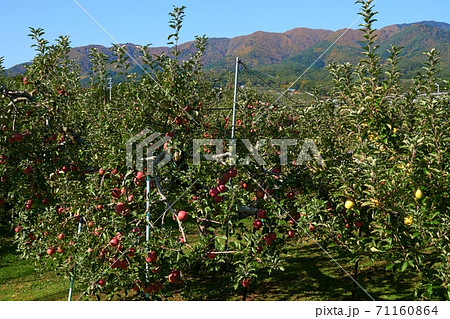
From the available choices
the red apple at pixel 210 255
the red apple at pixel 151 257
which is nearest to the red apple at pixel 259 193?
the red apple at pixel 210 255

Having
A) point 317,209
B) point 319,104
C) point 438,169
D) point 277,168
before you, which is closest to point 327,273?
point 277,168

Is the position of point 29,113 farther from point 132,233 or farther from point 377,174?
point 377,174

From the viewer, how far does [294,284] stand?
22.1ft

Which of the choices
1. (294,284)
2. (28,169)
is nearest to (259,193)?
(294,284)

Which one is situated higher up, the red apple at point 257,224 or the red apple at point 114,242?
the red apple at point 114,242

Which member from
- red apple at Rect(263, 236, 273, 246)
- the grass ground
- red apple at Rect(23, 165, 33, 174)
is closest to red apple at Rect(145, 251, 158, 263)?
Answer: red apple at Rect(263, 236, 273, 246)

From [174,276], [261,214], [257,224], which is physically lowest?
[174,276]

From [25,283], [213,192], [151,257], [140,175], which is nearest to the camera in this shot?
[151,257]

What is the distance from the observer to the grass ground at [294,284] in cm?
611

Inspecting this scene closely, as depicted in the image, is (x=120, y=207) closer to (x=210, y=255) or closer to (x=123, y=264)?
(x=123, y=264)

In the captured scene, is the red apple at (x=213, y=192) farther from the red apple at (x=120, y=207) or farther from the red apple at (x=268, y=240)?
the red apple at (x=120, y=207)

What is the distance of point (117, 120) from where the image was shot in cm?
512

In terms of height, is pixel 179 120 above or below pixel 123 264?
above

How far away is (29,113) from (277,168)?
3625mm
